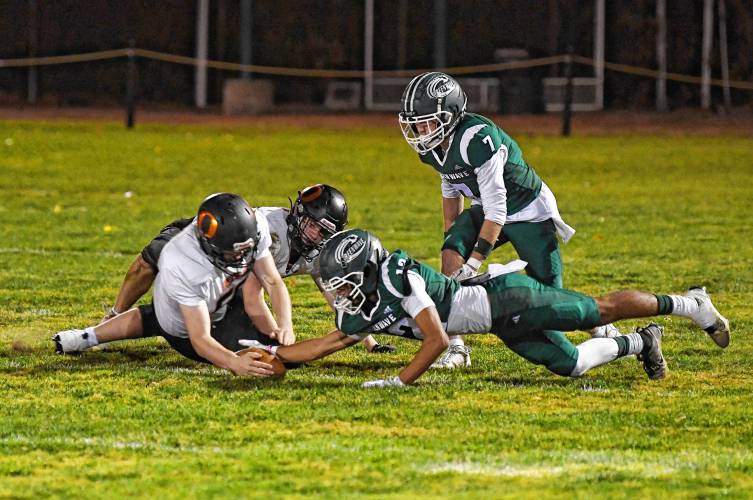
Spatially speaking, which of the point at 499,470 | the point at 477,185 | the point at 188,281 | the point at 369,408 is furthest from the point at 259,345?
the point at 499,470

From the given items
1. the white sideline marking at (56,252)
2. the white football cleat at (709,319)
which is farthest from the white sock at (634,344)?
the white sideline marking at (56,252)

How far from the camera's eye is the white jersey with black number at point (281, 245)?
8.20 m

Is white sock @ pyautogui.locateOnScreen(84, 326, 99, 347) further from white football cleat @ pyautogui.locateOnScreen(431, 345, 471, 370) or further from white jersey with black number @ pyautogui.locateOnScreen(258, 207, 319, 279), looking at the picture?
white football cleat @ pyautogui.locateOnScreen(431, 345, 471, 370)

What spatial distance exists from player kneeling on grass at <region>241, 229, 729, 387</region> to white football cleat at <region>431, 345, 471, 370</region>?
0.55 m

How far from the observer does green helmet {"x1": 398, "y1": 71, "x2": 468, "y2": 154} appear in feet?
26.2

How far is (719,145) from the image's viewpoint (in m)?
26.5

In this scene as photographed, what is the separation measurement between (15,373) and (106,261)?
443cm

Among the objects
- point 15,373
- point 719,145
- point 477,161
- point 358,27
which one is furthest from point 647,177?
point 358,27

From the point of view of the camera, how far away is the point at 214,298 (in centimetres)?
754

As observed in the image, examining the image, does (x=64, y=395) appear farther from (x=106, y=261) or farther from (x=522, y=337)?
(x=106, y=261)

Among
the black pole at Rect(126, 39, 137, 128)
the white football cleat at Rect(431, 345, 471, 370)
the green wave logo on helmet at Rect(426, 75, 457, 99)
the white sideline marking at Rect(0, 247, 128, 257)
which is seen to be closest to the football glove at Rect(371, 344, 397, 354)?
the white football cleat at Rect(431, 345, 471, 370)

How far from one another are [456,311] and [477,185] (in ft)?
3.90

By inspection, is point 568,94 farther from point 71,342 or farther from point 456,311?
point 456,311

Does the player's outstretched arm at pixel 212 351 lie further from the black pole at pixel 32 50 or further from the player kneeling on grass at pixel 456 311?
the black pole at pixel 32 50
